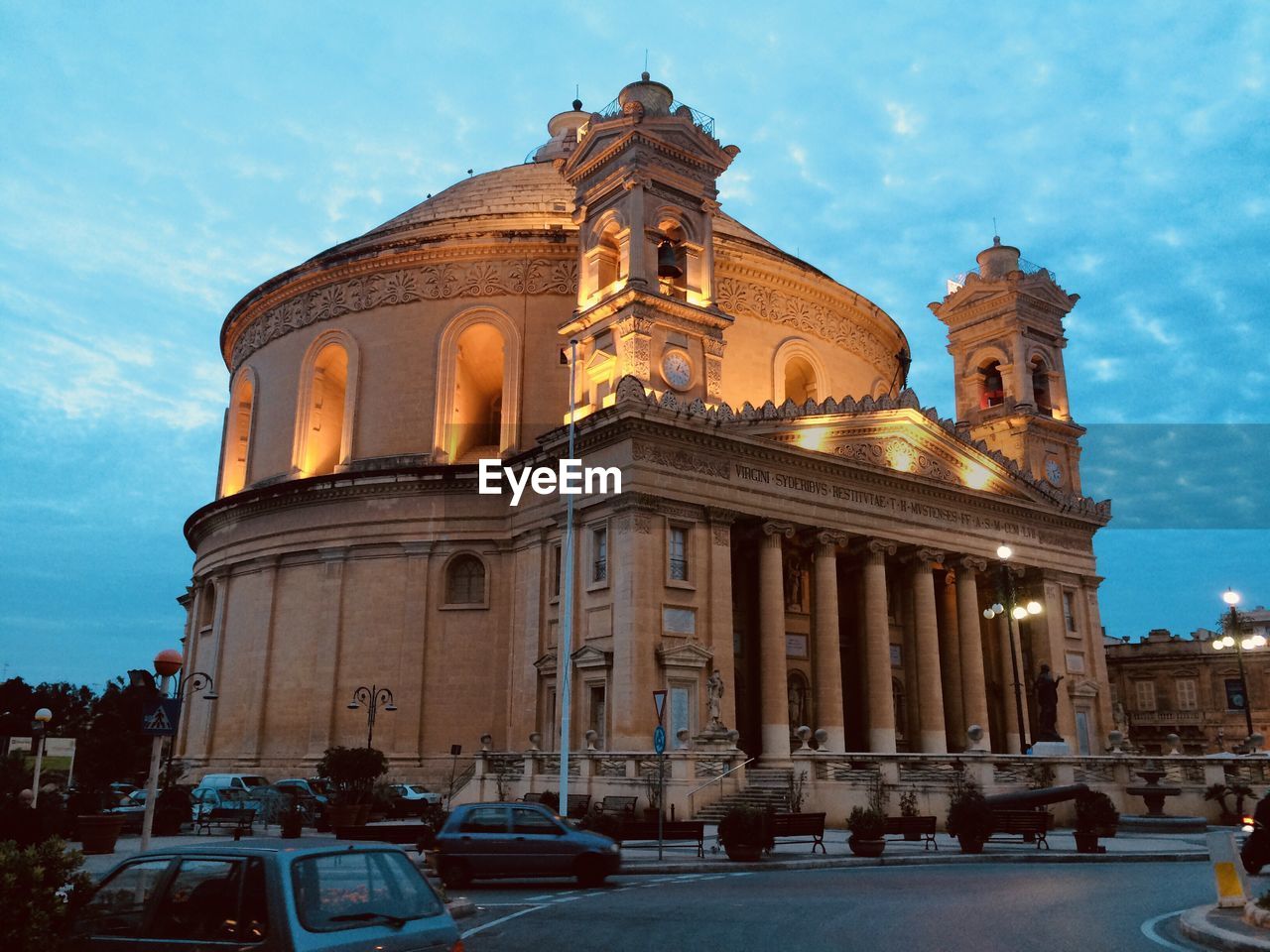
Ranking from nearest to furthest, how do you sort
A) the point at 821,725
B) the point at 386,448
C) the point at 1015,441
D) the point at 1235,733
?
the point at 821,725 → the point at 386,448 → the point at 1015,441 → the point at 1235,733

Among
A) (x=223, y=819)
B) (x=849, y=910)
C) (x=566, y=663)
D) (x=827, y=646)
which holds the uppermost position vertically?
(x=827, y=646)

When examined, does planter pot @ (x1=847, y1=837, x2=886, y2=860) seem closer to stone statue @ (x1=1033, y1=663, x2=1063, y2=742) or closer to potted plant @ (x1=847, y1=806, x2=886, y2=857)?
potted plant @ (x1=847, y1=806, x2=886, y2=857)

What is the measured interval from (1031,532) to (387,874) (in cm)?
3986

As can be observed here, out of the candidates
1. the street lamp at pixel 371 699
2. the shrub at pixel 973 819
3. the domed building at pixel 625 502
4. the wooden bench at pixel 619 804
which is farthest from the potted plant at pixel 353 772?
the shrub at pixel 973 819

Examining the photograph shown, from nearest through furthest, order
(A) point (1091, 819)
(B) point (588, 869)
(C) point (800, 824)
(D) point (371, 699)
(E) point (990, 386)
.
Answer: (B) point (588, 869), (C) point (800, 824), (A) point (1091, 819), (D) point (371, 699), (E) point (990, 386)

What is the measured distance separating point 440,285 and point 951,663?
2402 cm

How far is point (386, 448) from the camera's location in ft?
137

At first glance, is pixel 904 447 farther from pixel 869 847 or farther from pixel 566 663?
pixel 869 847

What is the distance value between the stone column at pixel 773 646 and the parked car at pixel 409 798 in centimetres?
983

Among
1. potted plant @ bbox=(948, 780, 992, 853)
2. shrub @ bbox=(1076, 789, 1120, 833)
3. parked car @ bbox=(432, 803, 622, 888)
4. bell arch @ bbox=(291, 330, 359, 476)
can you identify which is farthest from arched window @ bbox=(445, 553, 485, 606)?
shrub @ bbox=(1076, 789, 1120, 833)

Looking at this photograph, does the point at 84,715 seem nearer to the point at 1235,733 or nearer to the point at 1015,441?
the point at 1015,441

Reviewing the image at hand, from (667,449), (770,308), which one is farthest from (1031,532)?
(667,449)

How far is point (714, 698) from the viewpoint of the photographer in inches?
1203

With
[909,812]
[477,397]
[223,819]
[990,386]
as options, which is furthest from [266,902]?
[990,386]
